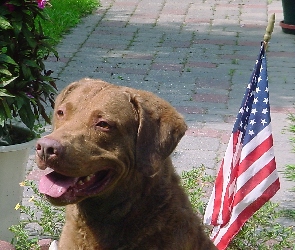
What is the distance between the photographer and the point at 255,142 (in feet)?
16.6

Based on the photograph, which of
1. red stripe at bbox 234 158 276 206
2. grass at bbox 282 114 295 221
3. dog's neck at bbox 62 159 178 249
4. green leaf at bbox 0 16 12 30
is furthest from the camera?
grass at bbox 282 114 295 221

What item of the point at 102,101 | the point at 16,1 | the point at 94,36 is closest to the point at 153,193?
the point at 102,101

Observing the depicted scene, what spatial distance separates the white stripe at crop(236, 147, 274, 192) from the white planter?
1448 millimetres

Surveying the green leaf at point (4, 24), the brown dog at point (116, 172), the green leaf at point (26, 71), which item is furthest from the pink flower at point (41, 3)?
the brown dog at point (116, 172)

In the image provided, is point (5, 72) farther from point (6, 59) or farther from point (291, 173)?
point (291, 173)

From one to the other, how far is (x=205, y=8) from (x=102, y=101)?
9.96 metres

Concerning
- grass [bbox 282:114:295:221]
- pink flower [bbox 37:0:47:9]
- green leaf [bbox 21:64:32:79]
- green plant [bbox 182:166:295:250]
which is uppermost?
pink flower [bbox 37:0:47:9]

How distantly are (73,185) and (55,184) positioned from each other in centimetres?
9

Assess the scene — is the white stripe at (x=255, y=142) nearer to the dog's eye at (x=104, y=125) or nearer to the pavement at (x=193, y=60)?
the pavement at (x=193, y=60)

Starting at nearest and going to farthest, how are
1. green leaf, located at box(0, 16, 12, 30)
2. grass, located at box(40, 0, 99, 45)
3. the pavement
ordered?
green leaf, located at box(0, 16, 12, 30), the pavement, grass, located at box(40, 0, 99, 45)

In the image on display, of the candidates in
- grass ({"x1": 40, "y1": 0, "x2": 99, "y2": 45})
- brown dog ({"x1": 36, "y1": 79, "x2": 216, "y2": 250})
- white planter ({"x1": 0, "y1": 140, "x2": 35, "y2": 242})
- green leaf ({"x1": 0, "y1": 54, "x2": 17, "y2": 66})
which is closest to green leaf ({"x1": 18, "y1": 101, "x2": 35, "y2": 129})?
white planter ({"x1": 0, "y1": 140, "x2": 35, "y2": 242})

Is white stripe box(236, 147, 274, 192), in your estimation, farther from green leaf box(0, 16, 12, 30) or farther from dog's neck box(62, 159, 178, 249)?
green leaf box(0, 16, 12, 30)

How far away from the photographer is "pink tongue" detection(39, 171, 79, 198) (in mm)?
3521

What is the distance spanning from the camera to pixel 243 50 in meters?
10.9
